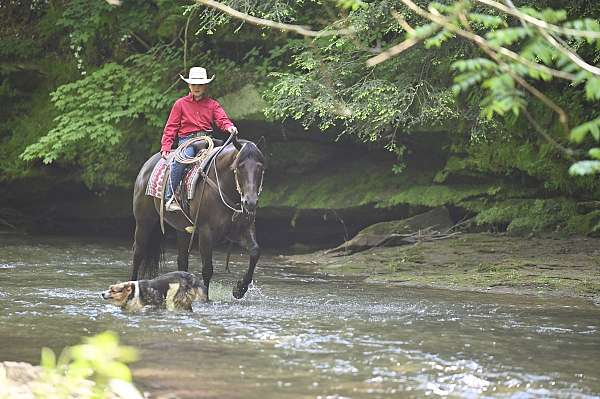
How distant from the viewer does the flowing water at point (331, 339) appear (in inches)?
263

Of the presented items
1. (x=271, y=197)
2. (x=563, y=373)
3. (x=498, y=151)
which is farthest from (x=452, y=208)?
(x=563, y=373)

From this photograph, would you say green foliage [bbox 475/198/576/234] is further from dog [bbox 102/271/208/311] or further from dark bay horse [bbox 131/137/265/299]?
dog [bbox 102/271/208/311]

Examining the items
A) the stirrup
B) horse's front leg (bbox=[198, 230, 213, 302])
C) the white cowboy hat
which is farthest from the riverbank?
the white cowboy hat

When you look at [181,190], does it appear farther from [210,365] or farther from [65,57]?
[65,57]

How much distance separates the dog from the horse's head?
3.92ft

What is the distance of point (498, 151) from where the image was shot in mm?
16469

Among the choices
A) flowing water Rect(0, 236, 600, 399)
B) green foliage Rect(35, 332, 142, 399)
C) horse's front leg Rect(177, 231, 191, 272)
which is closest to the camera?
green foliage Rect(35, 332, 142, 399)

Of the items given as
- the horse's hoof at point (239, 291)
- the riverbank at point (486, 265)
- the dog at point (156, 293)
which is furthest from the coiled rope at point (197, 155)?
the riverbank at point (486, 265)

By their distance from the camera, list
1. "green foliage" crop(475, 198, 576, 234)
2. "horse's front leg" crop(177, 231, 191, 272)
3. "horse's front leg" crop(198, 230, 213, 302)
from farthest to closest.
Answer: "green foliage" crop(475, 198, 576, 234), "horse's front leg" crop(177, 231, 191, 272), "horse's front leg" crop(198, 230, 213, 302)

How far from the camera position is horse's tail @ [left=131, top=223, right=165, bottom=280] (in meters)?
12.9

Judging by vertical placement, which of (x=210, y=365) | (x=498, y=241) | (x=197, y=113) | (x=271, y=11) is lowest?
(x=210, y=365)

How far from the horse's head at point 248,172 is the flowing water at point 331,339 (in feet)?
3.76

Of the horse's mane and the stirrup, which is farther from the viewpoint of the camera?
the stirrup

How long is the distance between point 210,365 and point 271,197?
12274mm
